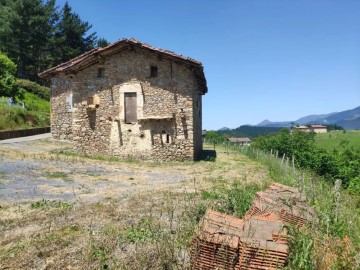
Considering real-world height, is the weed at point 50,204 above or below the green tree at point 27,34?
below

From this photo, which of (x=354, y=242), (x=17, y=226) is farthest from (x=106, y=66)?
(x=354, y=242)

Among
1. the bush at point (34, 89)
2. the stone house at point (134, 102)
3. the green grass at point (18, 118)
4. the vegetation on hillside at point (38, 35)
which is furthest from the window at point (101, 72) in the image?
the vegetation on hillside at point (38, 35)

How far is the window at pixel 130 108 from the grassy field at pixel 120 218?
468cm

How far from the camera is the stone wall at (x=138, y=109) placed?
17672 millimetres

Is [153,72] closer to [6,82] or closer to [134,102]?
[134,102]

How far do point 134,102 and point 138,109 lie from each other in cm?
42

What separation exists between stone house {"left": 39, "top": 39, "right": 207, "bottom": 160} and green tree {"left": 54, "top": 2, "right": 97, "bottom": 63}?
28.3 meters

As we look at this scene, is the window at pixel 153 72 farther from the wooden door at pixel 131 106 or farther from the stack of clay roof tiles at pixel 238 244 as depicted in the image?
the stack of clay roof tiles at pixel 238 244

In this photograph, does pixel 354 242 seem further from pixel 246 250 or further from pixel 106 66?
pixel 106 66

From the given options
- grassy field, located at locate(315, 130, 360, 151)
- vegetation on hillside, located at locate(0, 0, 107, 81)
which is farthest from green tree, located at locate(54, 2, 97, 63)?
grassy field, located at locate(315, 130, 360, 151)

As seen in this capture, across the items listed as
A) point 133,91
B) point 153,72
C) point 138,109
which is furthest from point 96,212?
point 153,72

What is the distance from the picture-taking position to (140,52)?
17.9 m

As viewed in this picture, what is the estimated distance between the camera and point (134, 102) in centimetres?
1802

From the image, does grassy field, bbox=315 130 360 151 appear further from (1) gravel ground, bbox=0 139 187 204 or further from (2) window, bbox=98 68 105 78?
(1) gravel ground, bbox=0 139 187 204
